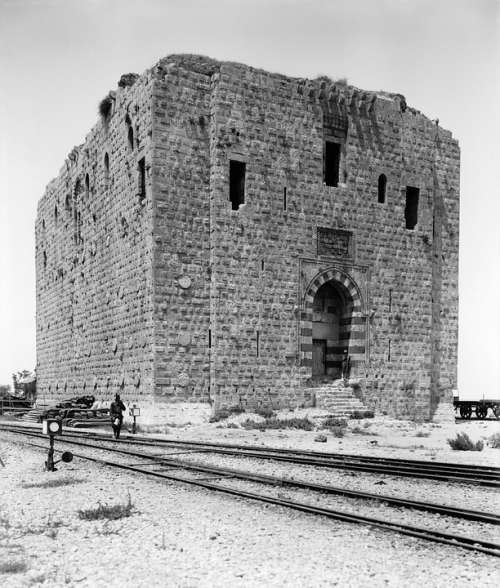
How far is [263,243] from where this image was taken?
21.8 meters

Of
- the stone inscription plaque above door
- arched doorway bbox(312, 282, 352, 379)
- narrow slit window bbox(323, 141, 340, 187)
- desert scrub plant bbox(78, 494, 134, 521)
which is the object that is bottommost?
desert scrub plant bbox(78, 494, 134, 521)

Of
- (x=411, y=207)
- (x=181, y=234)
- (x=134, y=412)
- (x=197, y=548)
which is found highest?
(x=411, y=207)

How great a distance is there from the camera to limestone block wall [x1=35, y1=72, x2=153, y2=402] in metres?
21.3

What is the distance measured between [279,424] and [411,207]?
33.5 feet

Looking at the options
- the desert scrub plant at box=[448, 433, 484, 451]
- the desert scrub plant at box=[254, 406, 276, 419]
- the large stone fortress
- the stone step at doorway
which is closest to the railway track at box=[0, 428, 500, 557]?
the desert scrub plant at box=[448, 433, 484, 451]

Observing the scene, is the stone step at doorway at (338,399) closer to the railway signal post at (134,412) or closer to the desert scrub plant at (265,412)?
the desert scrub plant at (265,412)

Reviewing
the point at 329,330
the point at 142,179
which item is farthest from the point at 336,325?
the point at 142,179

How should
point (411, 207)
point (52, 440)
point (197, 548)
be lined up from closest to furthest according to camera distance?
point (197, 548) → point (52, 440) → point (411, 207)

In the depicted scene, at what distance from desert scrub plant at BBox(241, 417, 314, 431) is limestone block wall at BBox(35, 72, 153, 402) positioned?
10.5 ft

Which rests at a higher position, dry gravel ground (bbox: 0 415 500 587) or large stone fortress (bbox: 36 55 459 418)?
large stone fortress (bbox: 36 55 459 418)

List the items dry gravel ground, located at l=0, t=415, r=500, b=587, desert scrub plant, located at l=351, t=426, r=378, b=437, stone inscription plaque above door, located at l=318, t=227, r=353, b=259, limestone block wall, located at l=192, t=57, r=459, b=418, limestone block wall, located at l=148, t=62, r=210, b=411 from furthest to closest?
stone inscription plaque above door, located at l=318, t=227, r=353, b=259 < limestone block wall, located at l=192, t=57, r=459, b=418 < limestone block wall, located at l=148, t=62, r=210, b=411 < desert scrub plant, located at l=351, t=426, r=378, b=437 < dry gravel ground, located at l=0, t=415, r=500, b=587

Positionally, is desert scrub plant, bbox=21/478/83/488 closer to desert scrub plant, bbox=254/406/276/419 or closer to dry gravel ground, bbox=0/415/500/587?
dry gravel ground, bbox=0/415/500/587

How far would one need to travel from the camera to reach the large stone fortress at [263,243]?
67.9 ft

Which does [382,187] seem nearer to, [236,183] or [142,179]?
[236,183]
